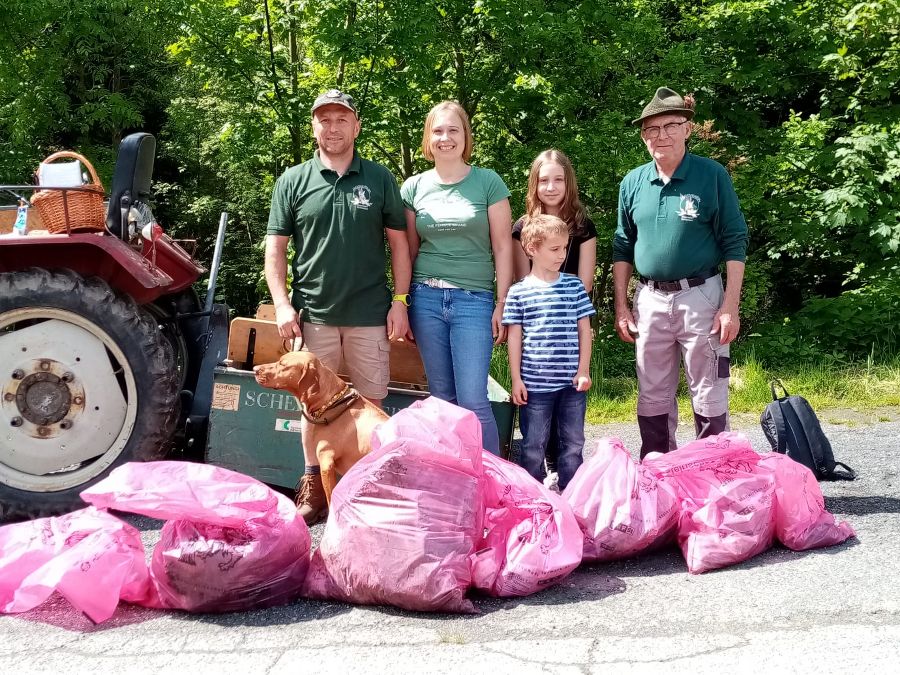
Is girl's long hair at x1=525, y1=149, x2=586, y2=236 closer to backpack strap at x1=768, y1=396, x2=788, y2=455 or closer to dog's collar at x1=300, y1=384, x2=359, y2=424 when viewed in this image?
dog's collar at x1=300, y1=384, x2=359, y2=424

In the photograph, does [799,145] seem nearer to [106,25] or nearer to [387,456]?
[387,456]

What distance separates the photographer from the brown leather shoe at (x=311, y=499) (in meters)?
3.80

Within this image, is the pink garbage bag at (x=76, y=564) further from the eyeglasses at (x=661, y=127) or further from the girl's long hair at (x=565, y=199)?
the eyeglasses at (x=661, y=127)

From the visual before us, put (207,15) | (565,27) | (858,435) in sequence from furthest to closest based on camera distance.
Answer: (565,27)
(207,15)
(858,435)

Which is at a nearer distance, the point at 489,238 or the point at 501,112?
the point at 489,238

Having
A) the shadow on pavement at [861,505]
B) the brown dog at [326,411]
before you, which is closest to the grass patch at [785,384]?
the shadow on pavement at [861,505]

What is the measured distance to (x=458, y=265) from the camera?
3.83 m

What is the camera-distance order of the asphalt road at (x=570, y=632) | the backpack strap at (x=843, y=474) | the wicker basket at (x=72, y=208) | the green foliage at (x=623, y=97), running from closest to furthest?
the asphalt road at (x=570, y=632) → the wicker basket at (x=72, y=208) → the backpack strap at (x=843, y=474) → the green foliage at (x=623, y=97)

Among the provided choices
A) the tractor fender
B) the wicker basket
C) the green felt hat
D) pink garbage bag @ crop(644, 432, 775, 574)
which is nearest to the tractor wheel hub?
the tractor fender

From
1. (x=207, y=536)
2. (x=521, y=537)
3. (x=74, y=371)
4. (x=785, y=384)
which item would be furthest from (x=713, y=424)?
(x=785, y=384)

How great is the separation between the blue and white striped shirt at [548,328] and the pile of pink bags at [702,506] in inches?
16.9

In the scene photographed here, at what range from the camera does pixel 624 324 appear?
4234mm

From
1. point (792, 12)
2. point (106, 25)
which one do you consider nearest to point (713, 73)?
point (792, 12)

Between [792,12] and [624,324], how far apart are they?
6.07 m
